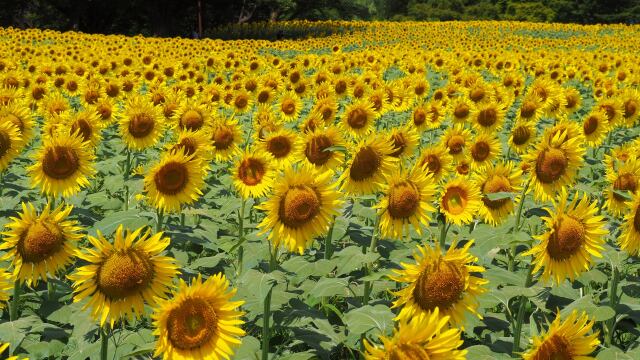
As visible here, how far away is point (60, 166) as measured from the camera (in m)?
4.39

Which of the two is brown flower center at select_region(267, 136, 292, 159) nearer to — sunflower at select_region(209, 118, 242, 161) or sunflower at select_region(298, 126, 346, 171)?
sunflower at select_region(298, 126, 346, 171)

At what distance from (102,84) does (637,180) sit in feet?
25.8

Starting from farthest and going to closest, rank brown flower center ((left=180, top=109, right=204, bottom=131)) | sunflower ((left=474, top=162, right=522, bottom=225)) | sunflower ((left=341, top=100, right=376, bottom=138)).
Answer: sunflower ((left=341, top=100, right=376, bottom=138)), brown flower center ((left=180, top=109, right=204, bottom=131)), sunflower ((left=474, top=162, right=522, bottom=225))

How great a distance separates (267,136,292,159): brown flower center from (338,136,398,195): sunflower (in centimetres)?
119

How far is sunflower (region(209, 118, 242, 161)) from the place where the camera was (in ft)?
18.3

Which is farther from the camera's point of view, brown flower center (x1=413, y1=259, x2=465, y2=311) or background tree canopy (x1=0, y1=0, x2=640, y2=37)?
background tree canopy (x1=0, y1=0, x2=640, y2=37)

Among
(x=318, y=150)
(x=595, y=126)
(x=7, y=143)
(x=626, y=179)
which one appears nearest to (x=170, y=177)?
(x=318, y=150)

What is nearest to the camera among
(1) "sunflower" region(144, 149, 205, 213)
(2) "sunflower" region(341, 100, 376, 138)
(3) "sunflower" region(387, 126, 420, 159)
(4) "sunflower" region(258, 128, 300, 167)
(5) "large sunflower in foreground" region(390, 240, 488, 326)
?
(5) "large sunflower in foreground" region(390, 240, 488, 326)

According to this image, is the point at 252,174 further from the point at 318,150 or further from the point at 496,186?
the point at 496,186

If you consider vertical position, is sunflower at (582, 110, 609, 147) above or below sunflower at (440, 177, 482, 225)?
above

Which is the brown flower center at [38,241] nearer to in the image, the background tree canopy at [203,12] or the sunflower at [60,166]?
the sunflower at [60,166]

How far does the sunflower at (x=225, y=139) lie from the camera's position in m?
5.58

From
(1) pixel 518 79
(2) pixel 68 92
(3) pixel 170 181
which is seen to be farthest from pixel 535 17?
(3) pixel 170 181

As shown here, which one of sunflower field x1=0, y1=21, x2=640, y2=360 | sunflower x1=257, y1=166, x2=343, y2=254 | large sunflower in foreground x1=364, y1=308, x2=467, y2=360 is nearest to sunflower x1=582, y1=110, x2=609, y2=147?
sunflower field x1=0, y1=21, x2=640, y2=360
